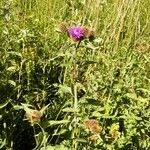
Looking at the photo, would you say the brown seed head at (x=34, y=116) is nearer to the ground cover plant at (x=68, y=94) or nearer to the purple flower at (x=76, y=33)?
the ground cover plant at (x=68, y=94)

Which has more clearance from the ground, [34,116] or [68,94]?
[34,116]

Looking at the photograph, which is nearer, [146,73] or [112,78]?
[112,78]

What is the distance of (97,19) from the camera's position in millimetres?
3568

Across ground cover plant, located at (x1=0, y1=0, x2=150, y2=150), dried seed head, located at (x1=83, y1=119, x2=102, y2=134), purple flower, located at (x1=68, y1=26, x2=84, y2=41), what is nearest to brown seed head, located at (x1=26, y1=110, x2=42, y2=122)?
ground cover plant, located at (x1=0, y1=0, x2=150, y2=150)

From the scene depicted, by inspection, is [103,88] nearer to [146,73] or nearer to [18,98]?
[18,98]

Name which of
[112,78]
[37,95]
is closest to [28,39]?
[37,95]

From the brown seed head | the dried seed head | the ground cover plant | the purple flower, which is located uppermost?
the purple flower

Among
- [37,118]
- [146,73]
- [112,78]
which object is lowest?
[146,73]

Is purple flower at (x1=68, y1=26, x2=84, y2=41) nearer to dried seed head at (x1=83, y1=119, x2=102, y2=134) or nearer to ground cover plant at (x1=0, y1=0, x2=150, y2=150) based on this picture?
ground cover plant at (x1=0, y1=0, x2=150, y2=150)

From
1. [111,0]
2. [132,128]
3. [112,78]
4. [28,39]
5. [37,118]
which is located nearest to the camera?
[37,118]

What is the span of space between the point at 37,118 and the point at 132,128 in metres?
0.88

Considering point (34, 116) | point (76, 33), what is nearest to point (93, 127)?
point (34, 116)

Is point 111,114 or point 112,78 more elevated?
point 112,78

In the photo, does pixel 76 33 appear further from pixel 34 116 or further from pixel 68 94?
pixel 68 94
